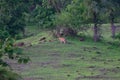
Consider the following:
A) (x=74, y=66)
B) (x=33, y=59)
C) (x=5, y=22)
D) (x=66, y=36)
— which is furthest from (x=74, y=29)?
(x=74, y=66)

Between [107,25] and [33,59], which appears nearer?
[33,59]

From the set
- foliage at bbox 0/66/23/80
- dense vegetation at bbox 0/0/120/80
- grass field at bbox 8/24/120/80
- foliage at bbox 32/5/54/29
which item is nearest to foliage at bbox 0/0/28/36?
dense vegetation at bbox 0/0/120/80

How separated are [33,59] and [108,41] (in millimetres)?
10628

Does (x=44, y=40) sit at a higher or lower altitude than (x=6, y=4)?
lower

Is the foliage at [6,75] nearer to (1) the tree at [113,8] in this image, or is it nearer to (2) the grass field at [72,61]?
(2) the grass field at [72,61]

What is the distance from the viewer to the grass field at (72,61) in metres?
21.7

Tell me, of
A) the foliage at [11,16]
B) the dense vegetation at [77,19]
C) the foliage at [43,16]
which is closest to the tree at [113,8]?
the dense vegetation at [77,19]

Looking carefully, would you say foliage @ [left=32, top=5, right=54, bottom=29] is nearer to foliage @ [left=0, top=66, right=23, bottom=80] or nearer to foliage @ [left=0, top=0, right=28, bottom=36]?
foliage @ [left=0, top=0, right=28, bottom=36]

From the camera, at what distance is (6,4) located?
130ft

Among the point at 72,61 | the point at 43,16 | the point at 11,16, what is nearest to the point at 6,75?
the point at 72,61

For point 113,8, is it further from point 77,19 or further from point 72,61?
point 72,61

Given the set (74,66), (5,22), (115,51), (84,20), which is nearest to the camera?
(74,66)

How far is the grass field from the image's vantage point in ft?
71.2

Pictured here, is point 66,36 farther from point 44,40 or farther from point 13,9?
point 13,9
